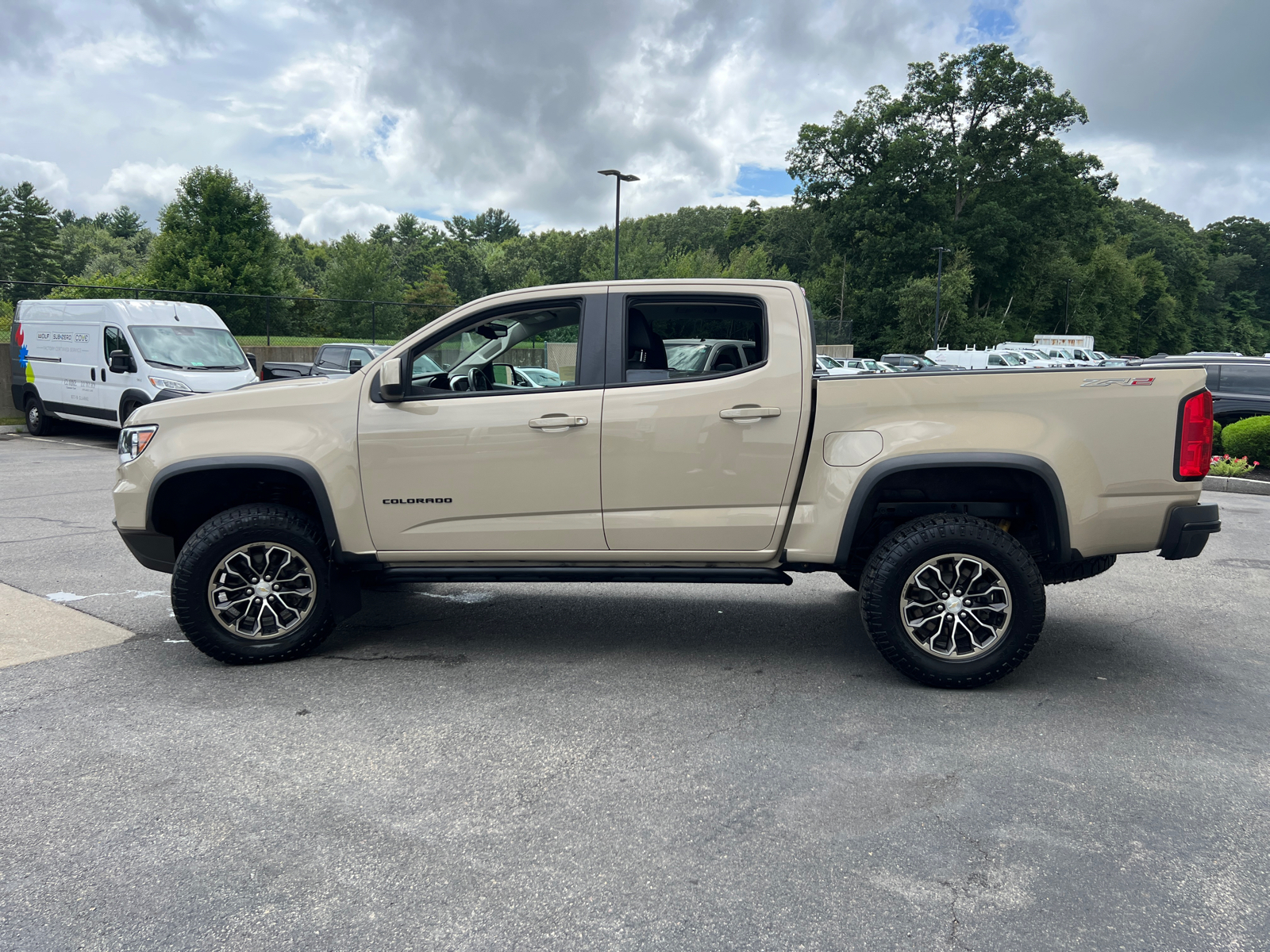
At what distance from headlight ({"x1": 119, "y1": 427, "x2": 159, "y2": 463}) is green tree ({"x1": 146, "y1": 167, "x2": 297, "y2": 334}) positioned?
166 feet

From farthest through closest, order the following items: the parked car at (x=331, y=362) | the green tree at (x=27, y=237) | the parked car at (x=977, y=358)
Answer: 1. the green tree at (x=27, y=237)
2. the parked car at (x=977, y=358)
3. the parked car at (x=331, y=362)

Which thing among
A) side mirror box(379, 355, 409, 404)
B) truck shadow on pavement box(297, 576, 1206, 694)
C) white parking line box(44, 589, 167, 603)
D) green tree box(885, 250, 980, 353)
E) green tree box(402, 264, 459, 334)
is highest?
green tree box(402, 264, 459, 334)

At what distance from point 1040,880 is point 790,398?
7.88 ft

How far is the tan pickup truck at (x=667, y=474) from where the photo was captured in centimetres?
440

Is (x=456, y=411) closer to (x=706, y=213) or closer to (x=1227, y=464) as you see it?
(x=1227, y=464)

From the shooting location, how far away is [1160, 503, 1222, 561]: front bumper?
4.37 m

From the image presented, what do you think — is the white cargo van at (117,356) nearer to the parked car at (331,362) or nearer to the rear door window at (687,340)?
the parked car at (331,362)

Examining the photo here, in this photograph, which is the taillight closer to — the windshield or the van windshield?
the windshield

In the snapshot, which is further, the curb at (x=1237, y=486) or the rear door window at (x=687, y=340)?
the curb at (x=1237, y=486)

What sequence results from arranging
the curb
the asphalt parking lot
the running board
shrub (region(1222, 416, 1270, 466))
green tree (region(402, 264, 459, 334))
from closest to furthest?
the asphalt parking lot, the running board, the curb, shrub (region(1222, 416, 1270, 466)), green tree (region(402, 264, 459, 334))

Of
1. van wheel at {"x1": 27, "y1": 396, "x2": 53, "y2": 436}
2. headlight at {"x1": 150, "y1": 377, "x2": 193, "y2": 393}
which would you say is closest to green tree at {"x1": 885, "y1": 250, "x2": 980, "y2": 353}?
headlight at {"x1": 150, "y1": 377, "x2": 193, "y2": 393}

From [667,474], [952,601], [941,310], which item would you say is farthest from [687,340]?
[941,310]

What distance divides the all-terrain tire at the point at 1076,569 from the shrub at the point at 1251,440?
10.2m

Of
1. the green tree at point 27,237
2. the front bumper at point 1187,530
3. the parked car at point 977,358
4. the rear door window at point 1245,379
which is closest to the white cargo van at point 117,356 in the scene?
the front bumper at point 1187,530
